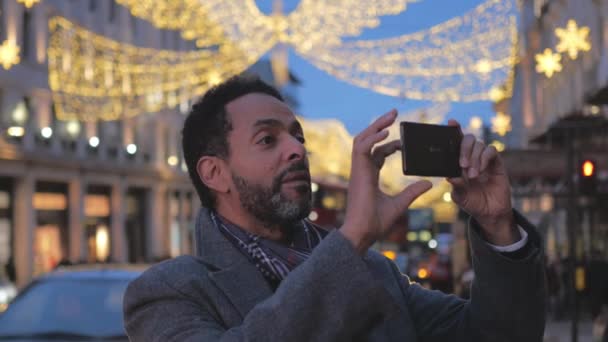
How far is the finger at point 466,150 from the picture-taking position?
270 cm

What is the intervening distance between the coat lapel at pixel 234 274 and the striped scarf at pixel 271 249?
0.9 inches

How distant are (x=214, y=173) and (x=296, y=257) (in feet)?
1.08

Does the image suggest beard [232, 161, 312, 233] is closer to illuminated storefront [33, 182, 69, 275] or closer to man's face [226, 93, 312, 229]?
man's face [226, 93, 312, 229]

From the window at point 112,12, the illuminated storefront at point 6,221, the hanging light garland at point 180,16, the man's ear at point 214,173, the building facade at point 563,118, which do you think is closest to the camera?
the man's ear at point 214,173

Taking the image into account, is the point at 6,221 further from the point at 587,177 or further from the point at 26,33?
the point at 587,177

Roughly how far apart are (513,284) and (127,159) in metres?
50.3

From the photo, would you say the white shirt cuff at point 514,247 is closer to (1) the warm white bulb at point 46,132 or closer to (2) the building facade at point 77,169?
(2) the building facade at point 77,169

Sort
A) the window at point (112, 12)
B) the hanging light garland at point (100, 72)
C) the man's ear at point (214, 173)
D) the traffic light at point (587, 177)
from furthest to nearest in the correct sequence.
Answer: the window at point (112, 12)
the hanging light garland at point (100, 72)
the traffic light at point (587, 177)
the man's ear at point (214, 173)

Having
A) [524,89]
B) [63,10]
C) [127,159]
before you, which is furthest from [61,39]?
[524,89]

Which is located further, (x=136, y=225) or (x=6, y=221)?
(x=136, y=225)

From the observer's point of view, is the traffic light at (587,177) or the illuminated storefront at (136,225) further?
the illuminated storefront at (136,225)

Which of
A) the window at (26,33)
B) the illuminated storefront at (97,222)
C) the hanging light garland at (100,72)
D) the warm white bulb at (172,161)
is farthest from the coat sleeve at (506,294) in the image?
the warm white bulb at (172,161)

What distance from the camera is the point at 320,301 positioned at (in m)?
2.48

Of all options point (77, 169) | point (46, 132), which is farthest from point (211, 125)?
point (77, 169)
